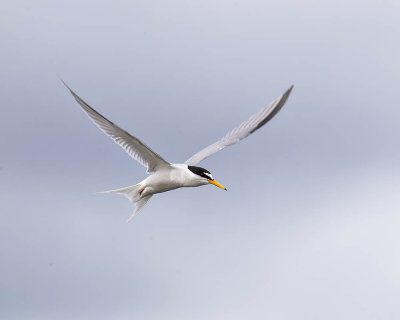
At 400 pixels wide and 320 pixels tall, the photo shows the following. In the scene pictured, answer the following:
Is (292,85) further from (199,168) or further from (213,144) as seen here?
(213,144)

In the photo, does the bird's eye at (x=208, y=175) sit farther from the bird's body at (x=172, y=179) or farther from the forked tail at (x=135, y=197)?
the forked tail at (x=135, y=197)

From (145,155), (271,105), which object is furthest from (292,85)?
(145,155)

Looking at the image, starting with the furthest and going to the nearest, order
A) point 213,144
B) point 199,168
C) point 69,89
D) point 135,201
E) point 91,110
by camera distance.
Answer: point 213,144, point 135,201, point 199,168, point 91,110, point 69,89

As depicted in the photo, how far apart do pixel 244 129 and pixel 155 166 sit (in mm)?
3186

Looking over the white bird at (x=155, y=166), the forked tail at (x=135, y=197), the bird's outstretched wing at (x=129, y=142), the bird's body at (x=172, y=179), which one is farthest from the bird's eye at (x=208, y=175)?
the forked tail at (x=135, y=197)

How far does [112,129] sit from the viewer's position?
749 inches

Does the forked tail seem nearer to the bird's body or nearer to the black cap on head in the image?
the bird's body

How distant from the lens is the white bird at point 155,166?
1895cm

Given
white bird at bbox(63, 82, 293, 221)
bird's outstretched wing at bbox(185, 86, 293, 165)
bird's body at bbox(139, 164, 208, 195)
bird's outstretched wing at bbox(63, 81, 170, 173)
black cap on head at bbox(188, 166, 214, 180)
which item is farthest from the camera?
bird's outstretched wing at bbox(185, 86, 293, 165)

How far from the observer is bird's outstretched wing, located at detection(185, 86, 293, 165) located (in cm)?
2089

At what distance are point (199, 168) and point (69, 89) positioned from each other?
14.5ft

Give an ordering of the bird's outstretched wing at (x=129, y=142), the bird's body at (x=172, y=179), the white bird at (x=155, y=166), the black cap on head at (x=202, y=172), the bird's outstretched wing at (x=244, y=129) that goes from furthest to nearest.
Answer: the bird's outstretched wing at (x=244, y=129) → the bird's body at (x=172, y=179) → the black cap on head at (x=202, y=172) → the white bird at (x=155, y=166) → the bird's outstretched wing at (x=129, y=142)

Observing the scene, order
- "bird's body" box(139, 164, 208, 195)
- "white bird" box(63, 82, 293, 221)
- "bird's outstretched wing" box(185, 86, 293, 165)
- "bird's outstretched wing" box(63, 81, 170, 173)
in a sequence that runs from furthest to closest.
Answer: "bird's outstretched wing" box(185, 86, 293, 165) → "bird's body" box(139, 164, 208, 195) → "white bird" box(63, 82, 293, 221) → "bird's outstretched wing" box(63, 81, 170, 173)

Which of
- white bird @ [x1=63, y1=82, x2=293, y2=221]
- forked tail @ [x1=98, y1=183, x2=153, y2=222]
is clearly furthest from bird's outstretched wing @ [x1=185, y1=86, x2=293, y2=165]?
forked tail @ [x1=98, y1=183, x2=153, y2=222]
